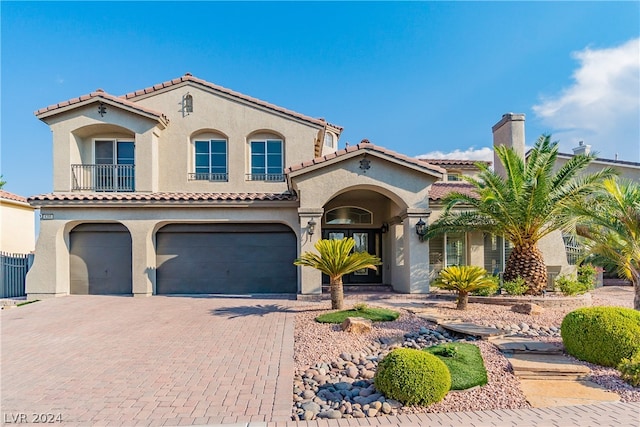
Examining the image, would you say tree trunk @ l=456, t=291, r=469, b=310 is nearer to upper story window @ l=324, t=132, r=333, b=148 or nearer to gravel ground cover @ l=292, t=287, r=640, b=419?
gravel ground cover @ l=292, t=287, r=640, b=419

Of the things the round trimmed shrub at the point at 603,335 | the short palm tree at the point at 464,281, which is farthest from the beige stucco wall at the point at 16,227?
the round trimmed shrub at the point at 603,335

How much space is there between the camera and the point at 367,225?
17797mm

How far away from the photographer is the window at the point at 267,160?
18.2m

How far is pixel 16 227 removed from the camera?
20.4 metres

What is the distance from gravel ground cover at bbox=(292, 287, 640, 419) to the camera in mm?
5551

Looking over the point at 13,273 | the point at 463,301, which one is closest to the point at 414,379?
the point at 463,301

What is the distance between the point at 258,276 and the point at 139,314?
5071mm

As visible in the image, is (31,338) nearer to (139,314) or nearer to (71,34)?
(139,314)

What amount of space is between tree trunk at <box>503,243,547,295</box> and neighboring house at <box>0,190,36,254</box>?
77.4 ft

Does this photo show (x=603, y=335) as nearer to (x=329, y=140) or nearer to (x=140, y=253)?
(x=140, y=253)

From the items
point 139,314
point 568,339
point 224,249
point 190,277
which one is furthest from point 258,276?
point 568,339

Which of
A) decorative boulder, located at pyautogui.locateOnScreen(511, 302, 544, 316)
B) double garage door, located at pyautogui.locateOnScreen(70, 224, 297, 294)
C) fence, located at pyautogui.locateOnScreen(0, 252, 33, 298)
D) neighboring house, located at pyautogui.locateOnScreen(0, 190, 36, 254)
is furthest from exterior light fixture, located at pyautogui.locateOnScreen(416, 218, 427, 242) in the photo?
neighboring house, located at pyautogui.locateOnScreen(0, 190, 36, 254)

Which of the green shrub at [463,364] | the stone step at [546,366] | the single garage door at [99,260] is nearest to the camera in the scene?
the green shrub at [463,364]

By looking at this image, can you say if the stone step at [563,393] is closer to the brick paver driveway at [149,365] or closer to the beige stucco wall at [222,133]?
the brick paver driveway at [149,365]
